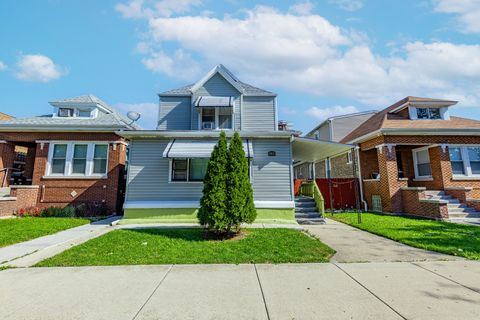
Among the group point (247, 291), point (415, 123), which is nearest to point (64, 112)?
point (247, 291)

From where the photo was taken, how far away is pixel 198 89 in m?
14.2

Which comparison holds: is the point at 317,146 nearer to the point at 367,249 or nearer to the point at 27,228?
the point at 367,249

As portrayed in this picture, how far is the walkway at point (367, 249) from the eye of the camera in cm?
578

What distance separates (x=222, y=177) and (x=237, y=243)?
2180 mm

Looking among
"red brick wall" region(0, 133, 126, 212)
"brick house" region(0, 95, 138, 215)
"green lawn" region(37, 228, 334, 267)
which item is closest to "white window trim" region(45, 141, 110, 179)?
"brick house" region(0, 95, 138, 215)

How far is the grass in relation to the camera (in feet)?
34.6

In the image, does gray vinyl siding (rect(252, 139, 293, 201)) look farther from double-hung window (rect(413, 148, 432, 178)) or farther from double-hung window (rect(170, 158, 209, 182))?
double-hung window (rect(413, 148, 432, 178))

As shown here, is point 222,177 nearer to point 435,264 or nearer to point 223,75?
→ point 435,264

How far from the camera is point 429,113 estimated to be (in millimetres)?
16000

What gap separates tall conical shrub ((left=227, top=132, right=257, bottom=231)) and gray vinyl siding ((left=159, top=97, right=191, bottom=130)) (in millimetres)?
6758

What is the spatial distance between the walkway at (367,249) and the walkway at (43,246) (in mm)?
7547

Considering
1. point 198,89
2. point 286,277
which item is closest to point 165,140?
point 198,89

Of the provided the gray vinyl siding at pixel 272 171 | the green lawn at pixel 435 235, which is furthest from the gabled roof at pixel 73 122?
the green lawn at pixel 435 235

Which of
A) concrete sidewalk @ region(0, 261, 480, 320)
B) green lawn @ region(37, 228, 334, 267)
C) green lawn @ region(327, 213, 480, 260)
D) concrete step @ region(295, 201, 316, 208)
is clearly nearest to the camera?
concrete sidewalk @ region(0, 261, 480, 320)
